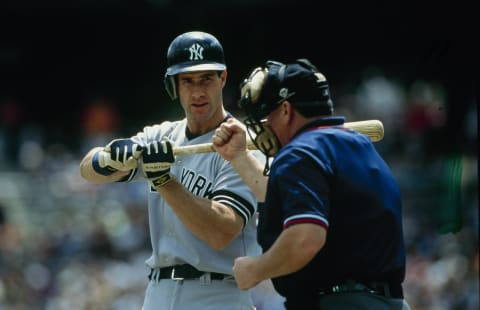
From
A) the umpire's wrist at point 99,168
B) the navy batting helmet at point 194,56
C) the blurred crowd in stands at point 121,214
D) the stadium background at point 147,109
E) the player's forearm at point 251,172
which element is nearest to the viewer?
the player's forearm at point 251,172

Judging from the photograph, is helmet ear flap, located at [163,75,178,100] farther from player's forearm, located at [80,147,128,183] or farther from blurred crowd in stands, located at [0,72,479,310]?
blurred crowd in stands, located at [0,72,479,310]

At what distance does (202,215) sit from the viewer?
4.32m

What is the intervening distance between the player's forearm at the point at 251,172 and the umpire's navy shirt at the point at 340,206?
57cm

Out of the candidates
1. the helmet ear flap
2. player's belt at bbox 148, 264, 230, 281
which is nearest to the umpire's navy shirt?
player's belt at bbox 148, 264, 230, 281

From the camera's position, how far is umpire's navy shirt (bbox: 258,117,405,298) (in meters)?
3.45

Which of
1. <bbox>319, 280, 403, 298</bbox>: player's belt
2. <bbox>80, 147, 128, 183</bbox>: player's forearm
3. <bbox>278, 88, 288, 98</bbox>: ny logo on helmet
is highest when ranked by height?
<bbox>278, 88, 288, 98</bbox>: ny logo on helmet

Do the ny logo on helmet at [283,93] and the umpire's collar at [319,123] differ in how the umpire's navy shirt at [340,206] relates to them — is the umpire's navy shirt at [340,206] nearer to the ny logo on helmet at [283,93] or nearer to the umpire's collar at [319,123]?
the umpire's collar at [319,123]

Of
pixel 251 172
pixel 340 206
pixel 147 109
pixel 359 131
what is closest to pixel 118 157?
pixel 251 172

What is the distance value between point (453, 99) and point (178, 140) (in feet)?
15.2

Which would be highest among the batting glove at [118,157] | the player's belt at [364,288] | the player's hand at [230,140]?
the player's hand at [230,140]

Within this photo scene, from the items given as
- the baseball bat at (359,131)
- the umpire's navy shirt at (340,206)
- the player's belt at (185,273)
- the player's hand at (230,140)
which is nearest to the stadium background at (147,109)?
the baseball bat at (359,131)

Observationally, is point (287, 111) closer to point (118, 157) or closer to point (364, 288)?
point (364, 288)

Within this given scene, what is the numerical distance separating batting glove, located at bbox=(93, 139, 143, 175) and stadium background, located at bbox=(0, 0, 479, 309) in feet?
7.45

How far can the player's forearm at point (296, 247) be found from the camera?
3355mm
